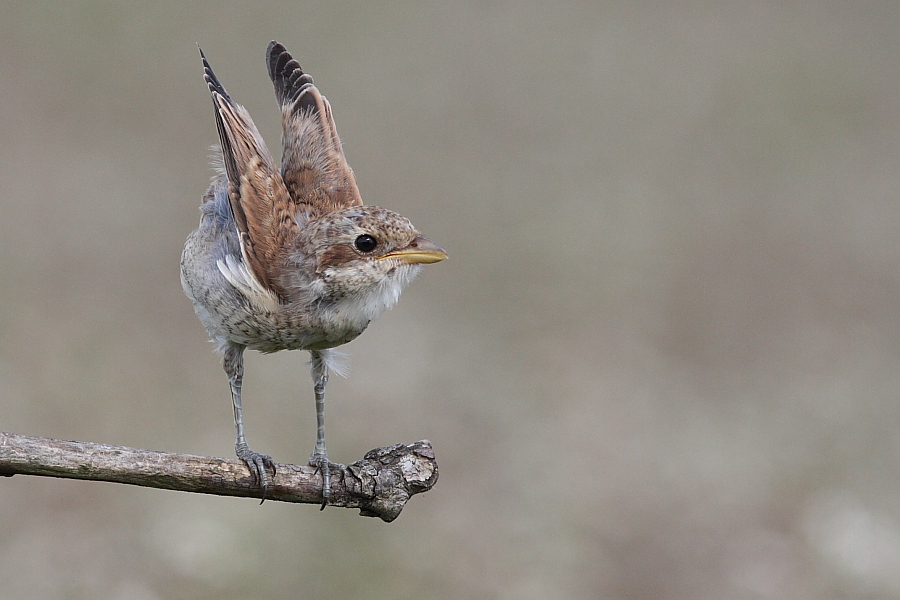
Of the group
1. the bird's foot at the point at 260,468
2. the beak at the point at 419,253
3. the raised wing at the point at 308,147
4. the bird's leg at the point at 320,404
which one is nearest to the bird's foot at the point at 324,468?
the bird's leg at the point at 320,404

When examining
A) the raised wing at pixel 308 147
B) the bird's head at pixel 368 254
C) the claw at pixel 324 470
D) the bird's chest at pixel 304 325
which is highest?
the raised wing at pixel 308 147

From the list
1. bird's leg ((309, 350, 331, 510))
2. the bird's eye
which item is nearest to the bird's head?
the bird's eye

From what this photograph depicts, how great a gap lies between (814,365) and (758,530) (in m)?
2.70

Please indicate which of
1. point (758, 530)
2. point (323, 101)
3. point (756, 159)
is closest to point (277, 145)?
point (323, 101)

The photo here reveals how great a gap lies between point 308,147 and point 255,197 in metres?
0.50

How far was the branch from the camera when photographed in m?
2.98

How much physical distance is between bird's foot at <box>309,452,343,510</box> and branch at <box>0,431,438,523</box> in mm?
17

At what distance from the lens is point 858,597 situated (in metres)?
8.14

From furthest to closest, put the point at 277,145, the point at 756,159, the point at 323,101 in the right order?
the point at 756,159 < the point at 277,145 < the point at 323,101

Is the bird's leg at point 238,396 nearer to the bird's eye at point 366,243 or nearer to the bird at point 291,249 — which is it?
the bird at point 291,249

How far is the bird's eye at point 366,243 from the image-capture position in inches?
133

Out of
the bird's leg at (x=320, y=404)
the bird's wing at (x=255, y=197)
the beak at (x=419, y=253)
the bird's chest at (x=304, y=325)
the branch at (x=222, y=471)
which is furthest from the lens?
the bird's leg at (x=320, y=404)

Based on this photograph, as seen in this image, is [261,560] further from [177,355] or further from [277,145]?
[277,145]

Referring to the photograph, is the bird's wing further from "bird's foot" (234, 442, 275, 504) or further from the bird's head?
"bird's foot" (234, 442, 275, 504)
